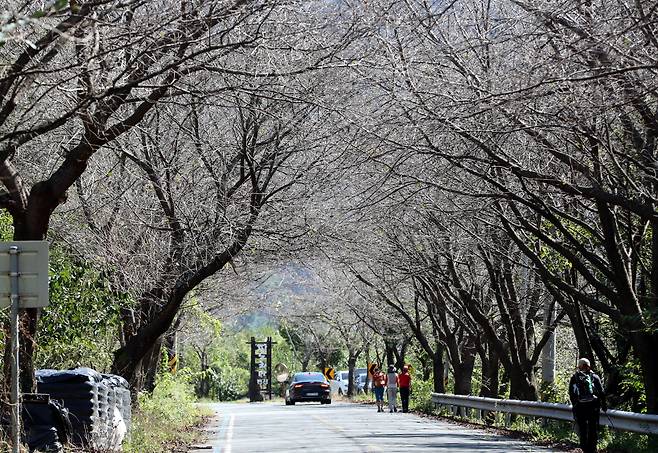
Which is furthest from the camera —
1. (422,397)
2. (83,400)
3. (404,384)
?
(422,397)

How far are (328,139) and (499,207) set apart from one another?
13.1ft

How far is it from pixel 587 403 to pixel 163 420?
11.9 metres

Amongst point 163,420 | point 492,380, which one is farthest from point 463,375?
point 163,420

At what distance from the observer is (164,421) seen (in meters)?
28.6

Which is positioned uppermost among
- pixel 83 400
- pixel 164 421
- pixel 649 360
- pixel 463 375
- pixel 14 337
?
pixel 14 337

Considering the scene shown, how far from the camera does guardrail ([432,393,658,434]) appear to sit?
19.3 metres

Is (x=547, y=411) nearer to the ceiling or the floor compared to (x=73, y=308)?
nearer to the floor

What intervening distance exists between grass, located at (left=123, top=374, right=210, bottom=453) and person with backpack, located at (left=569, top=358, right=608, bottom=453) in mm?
7202

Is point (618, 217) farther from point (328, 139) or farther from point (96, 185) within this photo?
point (96, 185)

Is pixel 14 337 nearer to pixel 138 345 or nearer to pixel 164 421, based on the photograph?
pixel 138 345

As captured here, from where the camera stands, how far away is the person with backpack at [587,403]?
2012 centimetres

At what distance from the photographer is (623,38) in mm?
13781

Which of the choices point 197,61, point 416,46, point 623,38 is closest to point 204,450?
point 416,46

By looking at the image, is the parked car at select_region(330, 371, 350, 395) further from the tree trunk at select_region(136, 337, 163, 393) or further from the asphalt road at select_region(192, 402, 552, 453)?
the asphalt road at select_region(192, 402, 552, 453)
